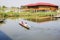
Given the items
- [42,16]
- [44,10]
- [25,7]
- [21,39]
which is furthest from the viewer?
[25,7]

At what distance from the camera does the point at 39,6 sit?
2441cm

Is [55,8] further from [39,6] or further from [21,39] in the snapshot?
[21,39]

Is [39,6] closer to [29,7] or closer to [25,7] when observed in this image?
[29,7]

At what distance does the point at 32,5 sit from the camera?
2527 centimetres

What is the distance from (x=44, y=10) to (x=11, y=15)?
576cm

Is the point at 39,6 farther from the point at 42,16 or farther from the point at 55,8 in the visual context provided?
the point at 42,16

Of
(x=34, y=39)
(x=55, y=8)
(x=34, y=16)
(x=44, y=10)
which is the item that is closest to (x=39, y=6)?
(x=44, y=10)

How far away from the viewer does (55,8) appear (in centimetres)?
2541

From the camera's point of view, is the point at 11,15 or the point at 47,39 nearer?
the point at 47,39

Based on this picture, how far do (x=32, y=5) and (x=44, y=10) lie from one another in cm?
220

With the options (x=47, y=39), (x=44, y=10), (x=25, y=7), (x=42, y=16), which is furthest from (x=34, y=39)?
(x=25, y=7)

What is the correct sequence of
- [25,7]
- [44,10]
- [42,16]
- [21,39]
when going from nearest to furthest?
[21,39] < [42,16] < [44,10] < [25,7]

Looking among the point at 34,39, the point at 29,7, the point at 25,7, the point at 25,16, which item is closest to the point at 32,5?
the point at 29,7

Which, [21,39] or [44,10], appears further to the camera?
[44,10]
